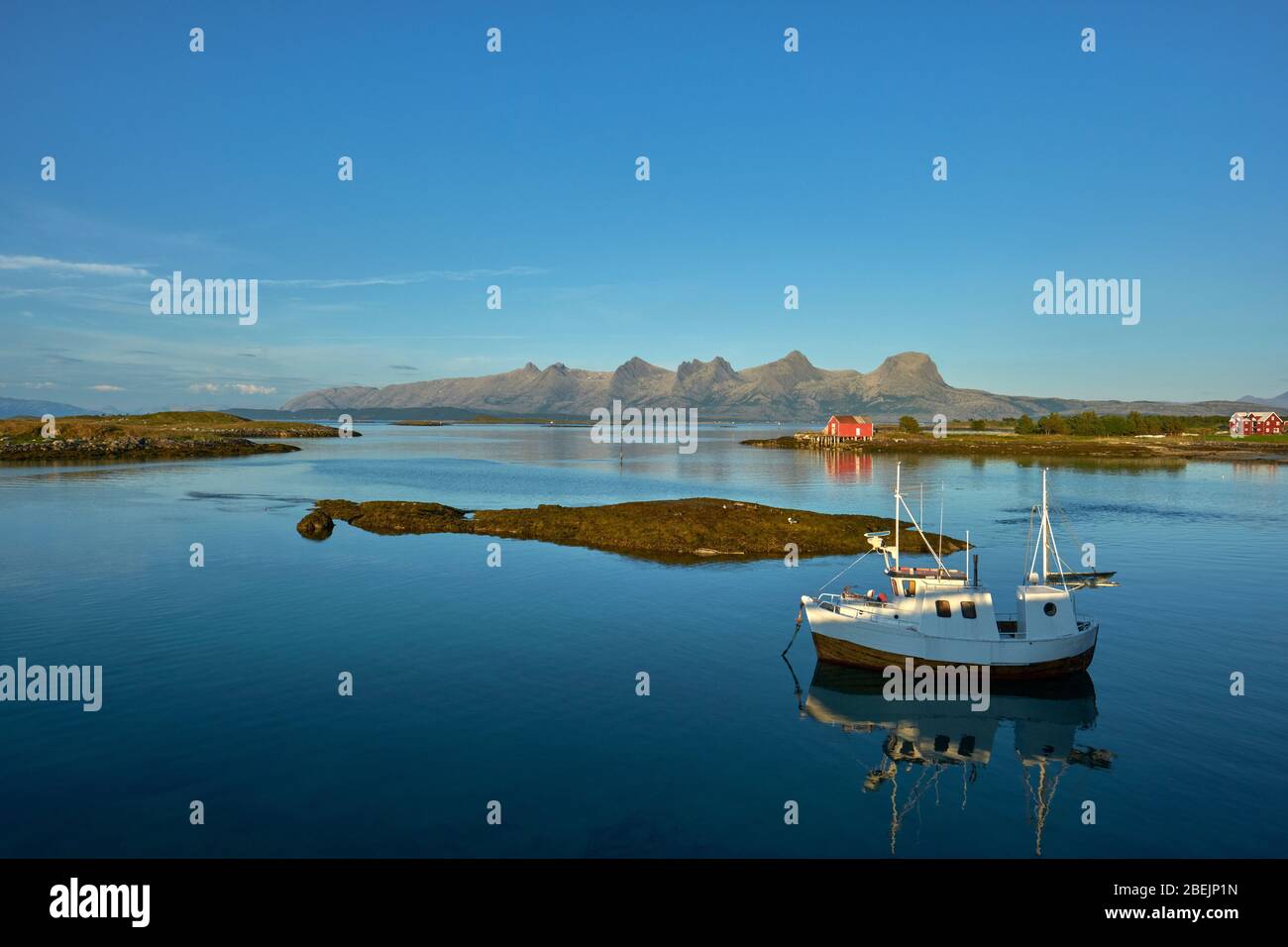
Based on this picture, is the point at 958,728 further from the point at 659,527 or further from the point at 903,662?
the point at 659,527

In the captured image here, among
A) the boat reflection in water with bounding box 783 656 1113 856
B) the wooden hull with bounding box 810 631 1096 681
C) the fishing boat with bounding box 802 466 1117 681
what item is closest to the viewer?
the boat reflection in water with bounding box 783 656 1113 856

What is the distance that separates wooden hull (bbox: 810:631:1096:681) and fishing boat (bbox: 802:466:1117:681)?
42 mm

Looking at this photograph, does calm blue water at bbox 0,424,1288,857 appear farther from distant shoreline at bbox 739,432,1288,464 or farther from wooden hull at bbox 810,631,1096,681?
distant shoreline at bbox 739,432,1288,464

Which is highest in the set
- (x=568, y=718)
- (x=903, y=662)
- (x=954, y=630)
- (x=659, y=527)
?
(x=659, y=527)

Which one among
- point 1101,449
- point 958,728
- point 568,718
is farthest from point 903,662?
point 1101,449

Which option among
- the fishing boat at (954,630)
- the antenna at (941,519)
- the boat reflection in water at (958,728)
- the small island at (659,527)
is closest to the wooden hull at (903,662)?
the fishing boat at (954,630)

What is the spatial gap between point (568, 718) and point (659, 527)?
35.8 metres

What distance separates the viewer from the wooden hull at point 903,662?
32188mm

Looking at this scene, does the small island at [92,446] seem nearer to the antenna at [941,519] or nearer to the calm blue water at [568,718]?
the calm blue water at [568,718]

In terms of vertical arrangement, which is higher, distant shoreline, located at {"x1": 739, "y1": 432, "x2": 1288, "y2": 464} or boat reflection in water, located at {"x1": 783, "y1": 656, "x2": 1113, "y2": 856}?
distant shoreline, located at {"x1": 739, "y1": 432, "x2": 1288, "y2": 464}

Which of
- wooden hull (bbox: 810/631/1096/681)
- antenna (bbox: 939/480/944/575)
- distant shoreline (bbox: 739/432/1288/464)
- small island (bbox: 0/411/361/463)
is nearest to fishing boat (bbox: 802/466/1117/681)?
wooden hull (bbox: 810/631/1096/681)

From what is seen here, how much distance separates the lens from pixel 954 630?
3238cm

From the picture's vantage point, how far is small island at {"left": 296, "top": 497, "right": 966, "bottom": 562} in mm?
59750
